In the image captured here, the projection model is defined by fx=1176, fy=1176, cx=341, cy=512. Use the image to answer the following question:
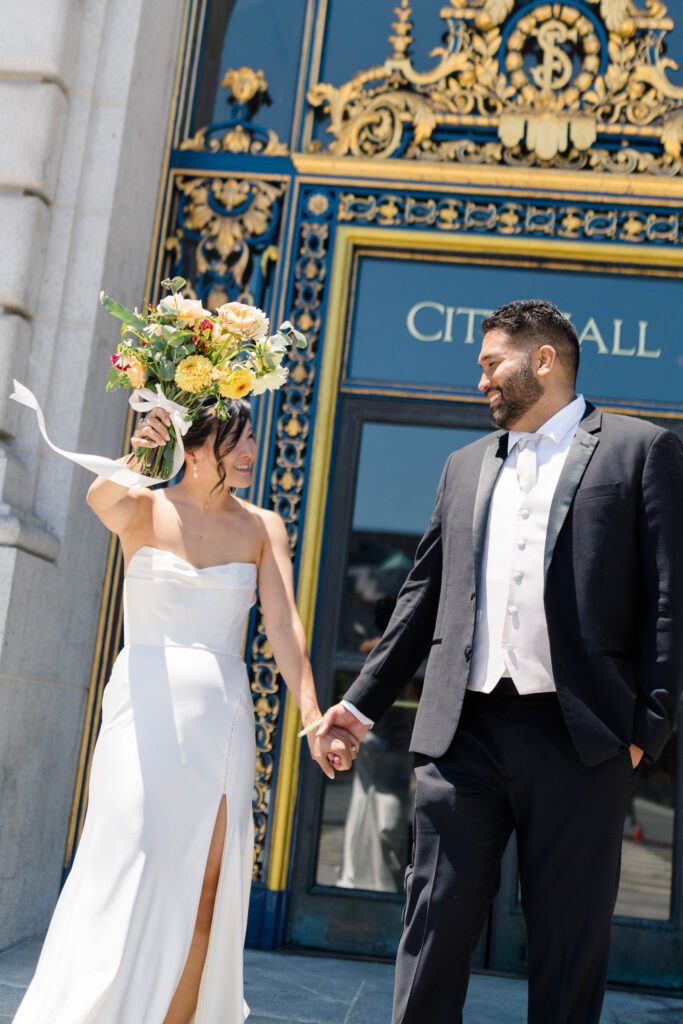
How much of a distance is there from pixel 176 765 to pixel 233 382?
126cm

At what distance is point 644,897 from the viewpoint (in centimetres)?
576

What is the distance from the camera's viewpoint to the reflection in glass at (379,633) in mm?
5969

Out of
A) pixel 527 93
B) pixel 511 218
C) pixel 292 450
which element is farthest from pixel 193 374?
pixel 527 93

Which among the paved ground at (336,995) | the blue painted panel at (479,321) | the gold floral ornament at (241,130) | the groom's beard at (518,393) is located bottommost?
the paved ground at (336,995)

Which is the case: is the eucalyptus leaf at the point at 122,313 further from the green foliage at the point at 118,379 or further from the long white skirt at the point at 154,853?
the long white skirt at the point at 154,853

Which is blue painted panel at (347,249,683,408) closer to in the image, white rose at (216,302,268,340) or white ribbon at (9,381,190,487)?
white rose at (216,302,268,340)

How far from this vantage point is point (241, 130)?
6.60 metres

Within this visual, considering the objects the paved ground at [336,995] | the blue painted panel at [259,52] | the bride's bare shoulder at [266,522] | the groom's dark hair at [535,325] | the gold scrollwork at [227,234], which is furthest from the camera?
the blue painted panel at [259,52]

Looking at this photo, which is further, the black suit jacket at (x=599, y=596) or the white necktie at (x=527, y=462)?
the white necktie at (x=527, y=462)

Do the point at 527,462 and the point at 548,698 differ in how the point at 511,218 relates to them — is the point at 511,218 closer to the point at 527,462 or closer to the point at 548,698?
the point at 527,462

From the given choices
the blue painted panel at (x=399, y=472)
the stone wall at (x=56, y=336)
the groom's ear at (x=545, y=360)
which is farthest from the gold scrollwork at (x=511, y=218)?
the groom's ear at (x=545, y=360)

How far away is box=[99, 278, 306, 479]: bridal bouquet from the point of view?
155 inches

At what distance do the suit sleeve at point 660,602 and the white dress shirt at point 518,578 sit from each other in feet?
0.87

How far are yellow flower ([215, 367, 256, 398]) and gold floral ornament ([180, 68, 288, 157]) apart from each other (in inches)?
117
